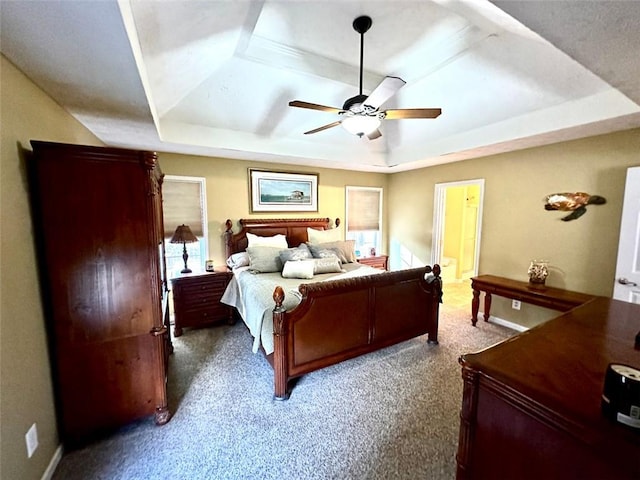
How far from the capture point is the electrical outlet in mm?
1388

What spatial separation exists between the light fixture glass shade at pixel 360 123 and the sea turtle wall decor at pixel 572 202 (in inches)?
96.8

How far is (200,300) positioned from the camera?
135 inches

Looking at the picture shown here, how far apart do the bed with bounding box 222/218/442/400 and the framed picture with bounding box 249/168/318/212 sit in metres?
1.09

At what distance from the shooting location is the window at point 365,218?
207 inches

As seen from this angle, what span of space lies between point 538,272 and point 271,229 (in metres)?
3.56

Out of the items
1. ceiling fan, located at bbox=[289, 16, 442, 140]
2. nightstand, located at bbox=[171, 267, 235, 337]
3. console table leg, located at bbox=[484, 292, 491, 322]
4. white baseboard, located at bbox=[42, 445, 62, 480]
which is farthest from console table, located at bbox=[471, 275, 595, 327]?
white baseboard, located at bbox=[42, 445, 62, 480]

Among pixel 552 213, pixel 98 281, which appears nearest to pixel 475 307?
pixel 552 213

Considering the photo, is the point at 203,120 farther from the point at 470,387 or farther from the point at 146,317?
the point at 470,387

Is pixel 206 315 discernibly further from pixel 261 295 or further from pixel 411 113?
pixel 411 113

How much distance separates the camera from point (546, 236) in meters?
3.27

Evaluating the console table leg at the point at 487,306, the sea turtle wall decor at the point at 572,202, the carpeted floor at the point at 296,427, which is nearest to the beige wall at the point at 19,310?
the carpeted floor at the point at 296,427

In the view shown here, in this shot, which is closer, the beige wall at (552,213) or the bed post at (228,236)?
the beige wall at (552,213)

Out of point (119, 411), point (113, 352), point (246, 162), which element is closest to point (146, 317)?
point (113, 352)

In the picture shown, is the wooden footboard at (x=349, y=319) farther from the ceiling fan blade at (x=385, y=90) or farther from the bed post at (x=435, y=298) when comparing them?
the ceiling fan blade at (x=385, y=90)
